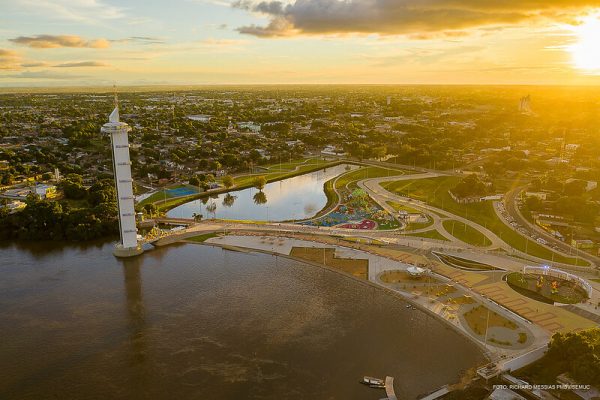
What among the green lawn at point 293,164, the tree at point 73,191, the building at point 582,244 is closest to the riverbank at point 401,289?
the building at point 582,244

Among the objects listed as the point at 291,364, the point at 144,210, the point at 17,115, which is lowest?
the point at 291,364

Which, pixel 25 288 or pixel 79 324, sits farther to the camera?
pixel 25 288

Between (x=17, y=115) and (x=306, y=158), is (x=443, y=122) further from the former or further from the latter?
(x=17, y=115)

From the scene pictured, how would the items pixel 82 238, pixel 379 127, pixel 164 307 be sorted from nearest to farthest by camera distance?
pixel 164 307 → pixel 82 238 → pixel 379 127

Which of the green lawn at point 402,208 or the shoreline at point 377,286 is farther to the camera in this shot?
the green lawn at point 402,208

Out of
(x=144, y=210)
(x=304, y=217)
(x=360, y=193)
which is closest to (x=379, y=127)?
(x=360, y=193)

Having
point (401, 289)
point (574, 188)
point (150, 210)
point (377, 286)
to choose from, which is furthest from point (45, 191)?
point (574, 188)

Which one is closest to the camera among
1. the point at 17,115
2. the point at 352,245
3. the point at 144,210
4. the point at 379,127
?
the point at 352,245

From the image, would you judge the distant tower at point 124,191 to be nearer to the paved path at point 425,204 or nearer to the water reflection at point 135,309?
the water reflection at point 135,309
